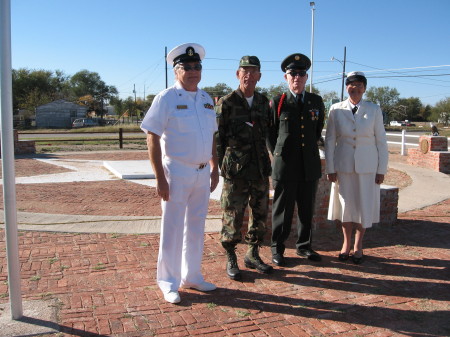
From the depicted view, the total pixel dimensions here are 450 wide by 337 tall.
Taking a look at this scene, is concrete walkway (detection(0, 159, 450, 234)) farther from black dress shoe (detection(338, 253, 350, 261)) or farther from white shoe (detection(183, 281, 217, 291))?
white shoe (detection(183, 281, 217, 291))

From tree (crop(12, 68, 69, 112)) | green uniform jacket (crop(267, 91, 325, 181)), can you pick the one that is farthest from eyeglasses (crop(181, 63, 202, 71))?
tree (crop(12, 68, 69, 112))

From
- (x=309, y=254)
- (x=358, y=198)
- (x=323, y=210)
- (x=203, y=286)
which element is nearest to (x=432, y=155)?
(x=323, y=210)

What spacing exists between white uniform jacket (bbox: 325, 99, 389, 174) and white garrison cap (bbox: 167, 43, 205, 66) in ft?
5.61

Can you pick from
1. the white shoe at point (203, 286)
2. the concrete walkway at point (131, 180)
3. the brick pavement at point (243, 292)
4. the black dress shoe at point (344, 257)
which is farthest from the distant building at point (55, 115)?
the white shoe at point (203, 286)

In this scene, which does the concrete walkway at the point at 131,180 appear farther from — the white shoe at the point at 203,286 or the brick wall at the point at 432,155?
the white shoe at the point at 203,286

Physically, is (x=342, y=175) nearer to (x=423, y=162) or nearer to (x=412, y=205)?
(x=412, y=205)

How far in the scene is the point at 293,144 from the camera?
163 inches

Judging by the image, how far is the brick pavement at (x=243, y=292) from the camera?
3002 mm

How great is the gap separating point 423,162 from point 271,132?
29.5ft

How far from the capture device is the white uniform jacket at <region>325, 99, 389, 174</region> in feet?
13.9

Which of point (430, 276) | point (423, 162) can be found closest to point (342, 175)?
point (430, 276)

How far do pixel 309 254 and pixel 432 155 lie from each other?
8.31 meters

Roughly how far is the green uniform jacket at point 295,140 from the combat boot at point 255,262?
2.48ft

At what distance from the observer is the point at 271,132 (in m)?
4.28
